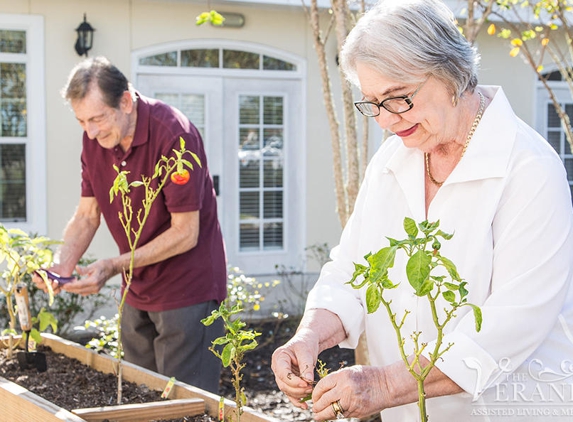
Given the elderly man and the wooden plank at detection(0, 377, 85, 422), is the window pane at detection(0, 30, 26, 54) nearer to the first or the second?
the elderly man

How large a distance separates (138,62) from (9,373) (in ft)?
18.4

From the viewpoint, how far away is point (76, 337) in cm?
647

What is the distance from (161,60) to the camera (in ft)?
27.3

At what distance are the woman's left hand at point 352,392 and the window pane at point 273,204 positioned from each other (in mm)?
7230

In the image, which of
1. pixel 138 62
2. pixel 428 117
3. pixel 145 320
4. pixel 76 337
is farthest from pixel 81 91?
pixel 138 62

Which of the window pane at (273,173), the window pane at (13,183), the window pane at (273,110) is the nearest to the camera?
the window pane at (13,183)

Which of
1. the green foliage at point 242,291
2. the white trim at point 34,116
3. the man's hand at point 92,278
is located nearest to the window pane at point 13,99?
the white trim at point 34,116

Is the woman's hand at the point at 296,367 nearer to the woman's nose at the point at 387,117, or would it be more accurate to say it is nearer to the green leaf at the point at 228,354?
the green leaf at the point at 228,354

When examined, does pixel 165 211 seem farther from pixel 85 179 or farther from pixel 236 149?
pixel 236 149

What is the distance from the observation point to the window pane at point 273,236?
29.7 ft

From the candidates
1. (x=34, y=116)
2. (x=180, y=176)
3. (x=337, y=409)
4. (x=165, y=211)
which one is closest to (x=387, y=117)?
(x=337, y=409)

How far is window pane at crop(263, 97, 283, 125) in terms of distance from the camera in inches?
350

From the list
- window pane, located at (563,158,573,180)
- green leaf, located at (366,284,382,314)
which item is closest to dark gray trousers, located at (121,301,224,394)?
green leaf, located at (366,284,382,314)

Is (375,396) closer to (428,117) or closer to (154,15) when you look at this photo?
(428,117)
